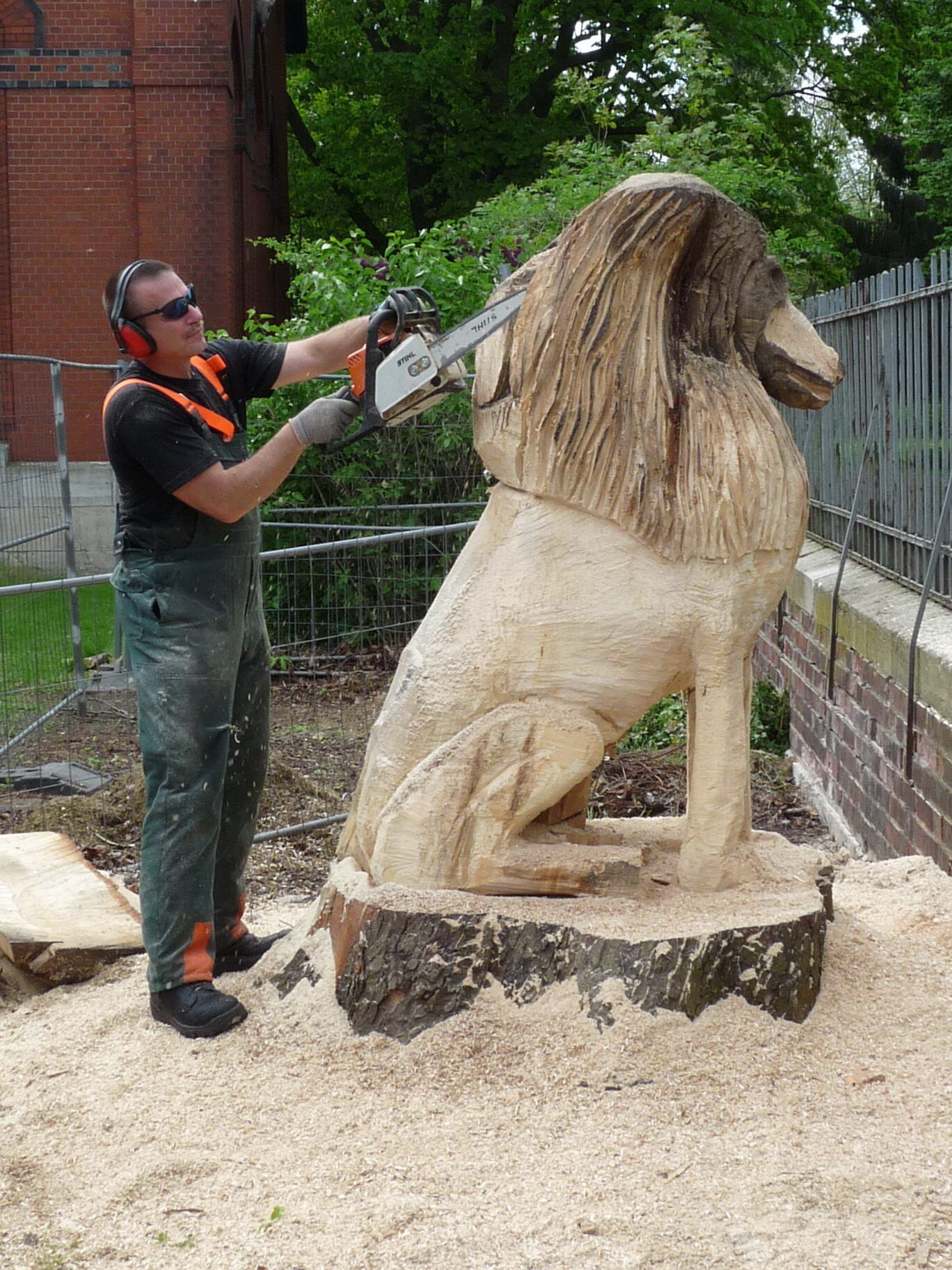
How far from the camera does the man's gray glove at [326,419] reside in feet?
9.45

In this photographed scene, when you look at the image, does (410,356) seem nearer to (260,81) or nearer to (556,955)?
(556,955)

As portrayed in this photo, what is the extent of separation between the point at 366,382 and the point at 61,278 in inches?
478

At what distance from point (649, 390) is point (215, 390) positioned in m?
1.22

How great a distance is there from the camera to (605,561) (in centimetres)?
296

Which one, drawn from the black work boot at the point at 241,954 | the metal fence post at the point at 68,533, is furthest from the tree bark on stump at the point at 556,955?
the metal fence post at the point at 68,533

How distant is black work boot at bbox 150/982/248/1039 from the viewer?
10.3 ft

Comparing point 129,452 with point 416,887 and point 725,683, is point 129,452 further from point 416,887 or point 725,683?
point 725,683

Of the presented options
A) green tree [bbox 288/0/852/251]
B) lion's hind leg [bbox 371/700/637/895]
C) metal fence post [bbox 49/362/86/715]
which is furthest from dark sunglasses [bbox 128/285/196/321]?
green tree [bbox 288/0/852/251]

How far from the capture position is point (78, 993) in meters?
3.64

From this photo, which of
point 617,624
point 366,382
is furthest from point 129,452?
point 617,624

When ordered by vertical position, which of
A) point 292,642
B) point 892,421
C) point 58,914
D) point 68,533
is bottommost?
point 58,914

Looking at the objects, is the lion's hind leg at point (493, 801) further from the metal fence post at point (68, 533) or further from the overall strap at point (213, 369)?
the metal fence post at point (68, 533)

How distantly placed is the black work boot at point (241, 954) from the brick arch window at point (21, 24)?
1276 centimetres

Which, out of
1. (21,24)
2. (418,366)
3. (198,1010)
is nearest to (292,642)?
(198,1010)
